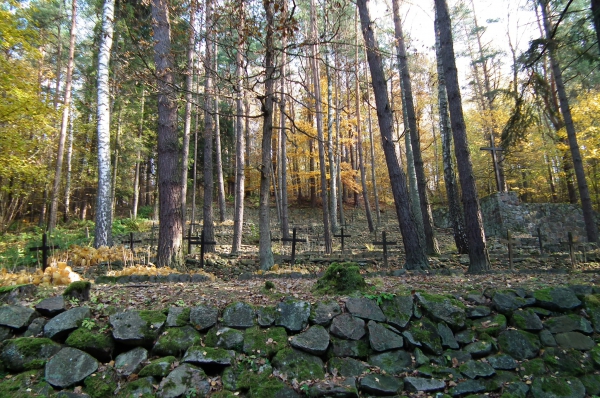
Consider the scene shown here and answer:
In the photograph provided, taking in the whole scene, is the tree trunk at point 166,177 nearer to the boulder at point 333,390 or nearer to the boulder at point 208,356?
the boulder at point 208,356

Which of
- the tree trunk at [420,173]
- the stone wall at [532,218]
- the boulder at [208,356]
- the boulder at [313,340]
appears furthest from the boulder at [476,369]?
the stone wall at [532,218]

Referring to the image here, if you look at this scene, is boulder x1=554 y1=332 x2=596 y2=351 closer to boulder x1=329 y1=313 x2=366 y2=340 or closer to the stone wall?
boulder x1=329 y1=313 x2=366 y2=340

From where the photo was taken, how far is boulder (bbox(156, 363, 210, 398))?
3.01 metres

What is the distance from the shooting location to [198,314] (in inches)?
145

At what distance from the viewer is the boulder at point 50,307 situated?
A: 3.56 meters

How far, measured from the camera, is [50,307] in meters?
3.58

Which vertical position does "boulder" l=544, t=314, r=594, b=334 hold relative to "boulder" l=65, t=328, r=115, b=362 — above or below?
below

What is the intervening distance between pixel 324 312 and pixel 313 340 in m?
0.37

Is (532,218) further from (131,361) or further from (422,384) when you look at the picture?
(131,361)

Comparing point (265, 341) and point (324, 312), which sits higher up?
point (324, 312)

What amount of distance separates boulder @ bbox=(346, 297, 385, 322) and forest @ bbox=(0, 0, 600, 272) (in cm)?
353

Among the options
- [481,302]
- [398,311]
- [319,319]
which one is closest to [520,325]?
[481,302]

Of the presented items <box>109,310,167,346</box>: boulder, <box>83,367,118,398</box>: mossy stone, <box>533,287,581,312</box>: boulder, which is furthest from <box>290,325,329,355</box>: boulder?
<box>533,287,581,312</box>: boulder

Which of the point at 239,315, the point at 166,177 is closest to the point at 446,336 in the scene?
the point at 239,315
